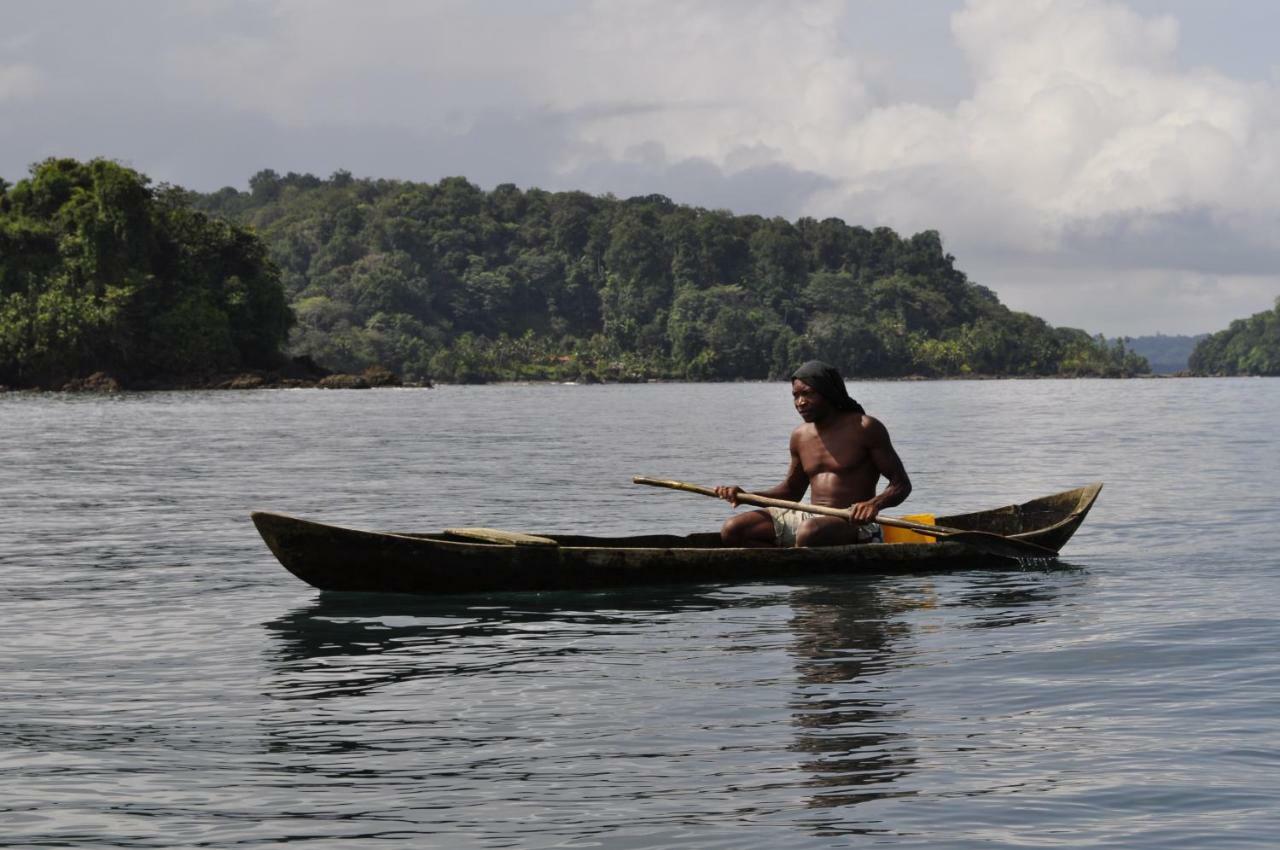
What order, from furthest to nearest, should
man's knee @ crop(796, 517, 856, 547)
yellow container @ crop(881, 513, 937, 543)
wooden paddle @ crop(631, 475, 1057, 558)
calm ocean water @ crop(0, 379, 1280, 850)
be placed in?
yellow container @ crop(881, 513, 937, 543)
man's knee @ crop(796, 517, 856, 547)
wooden paddle @ crop(631, 475, 1057, 558)
calm ocean water @ crop(0, 379, 1280, 850)

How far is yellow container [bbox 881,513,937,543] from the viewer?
1388cm

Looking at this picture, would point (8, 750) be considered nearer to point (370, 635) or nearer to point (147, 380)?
point (370, 635)

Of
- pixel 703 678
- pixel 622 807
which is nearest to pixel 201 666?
pixel 703 678

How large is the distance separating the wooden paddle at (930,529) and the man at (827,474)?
125 mm

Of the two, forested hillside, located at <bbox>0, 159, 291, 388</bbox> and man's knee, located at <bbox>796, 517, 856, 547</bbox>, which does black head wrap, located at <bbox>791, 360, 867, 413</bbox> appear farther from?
forested hillside, located at <bbox>0, 159, 291, 388</bbox>

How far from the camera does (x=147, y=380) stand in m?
94.7

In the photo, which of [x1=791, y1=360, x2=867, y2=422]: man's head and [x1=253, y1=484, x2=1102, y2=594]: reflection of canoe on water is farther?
[x1=791, y1=360, x2=867, y2=422]: man's head

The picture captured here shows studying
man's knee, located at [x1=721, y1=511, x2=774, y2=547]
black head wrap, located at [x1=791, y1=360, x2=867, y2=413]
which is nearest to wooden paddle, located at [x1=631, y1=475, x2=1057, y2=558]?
man's knee, located at [x1=721, y1=511, x2=774, y2=547]

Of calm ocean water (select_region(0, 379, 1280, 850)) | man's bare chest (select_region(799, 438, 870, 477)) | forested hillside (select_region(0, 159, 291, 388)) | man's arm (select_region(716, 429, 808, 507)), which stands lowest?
calm ocean water (select_region(0, 379, 1280, 850))

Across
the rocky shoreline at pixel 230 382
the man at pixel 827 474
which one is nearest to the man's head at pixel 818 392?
the man at pixel 827 474

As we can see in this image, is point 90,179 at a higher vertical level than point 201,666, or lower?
higher

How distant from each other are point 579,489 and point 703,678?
51.8ft

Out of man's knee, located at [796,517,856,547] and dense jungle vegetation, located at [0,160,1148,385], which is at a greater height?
dense jungle vegetation, located at [0,160,1148,385]

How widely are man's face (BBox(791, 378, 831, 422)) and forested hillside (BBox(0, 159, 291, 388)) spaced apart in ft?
269
